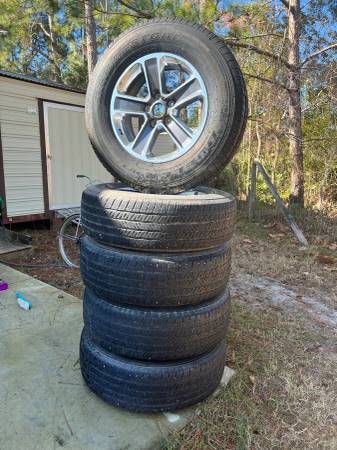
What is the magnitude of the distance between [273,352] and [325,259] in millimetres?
2620

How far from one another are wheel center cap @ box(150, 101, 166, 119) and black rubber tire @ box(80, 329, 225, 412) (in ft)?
4.10

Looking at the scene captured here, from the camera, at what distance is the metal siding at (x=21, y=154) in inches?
197

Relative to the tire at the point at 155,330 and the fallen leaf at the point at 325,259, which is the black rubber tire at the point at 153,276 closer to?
the tire at the point at 155,330

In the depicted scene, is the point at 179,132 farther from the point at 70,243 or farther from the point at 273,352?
the point at 70,243

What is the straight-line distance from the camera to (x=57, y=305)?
8.68 feet

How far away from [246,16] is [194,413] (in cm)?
665

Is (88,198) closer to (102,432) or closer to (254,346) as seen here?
(102,432)

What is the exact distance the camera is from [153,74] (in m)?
1.73

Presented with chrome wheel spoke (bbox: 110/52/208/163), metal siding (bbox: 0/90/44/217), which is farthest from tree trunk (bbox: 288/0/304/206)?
chrome wheel spoke (bbox: 110/52/208/163)

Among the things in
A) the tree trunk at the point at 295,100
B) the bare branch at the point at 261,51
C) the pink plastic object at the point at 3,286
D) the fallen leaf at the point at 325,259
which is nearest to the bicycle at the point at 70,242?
the pink plastic object at the point at 3,286

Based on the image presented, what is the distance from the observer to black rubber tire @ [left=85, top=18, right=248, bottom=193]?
1.55 m

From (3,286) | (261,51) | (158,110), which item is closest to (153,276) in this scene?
(158,110)

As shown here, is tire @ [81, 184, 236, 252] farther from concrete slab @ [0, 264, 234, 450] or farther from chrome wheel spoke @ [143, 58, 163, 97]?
concrete slab @ [0, 264, 234, 450]

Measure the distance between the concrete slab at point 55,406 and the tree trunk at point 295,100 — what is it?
18.6 ft
